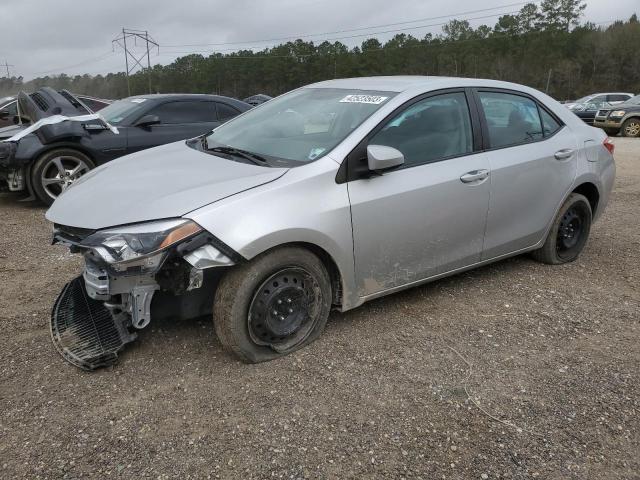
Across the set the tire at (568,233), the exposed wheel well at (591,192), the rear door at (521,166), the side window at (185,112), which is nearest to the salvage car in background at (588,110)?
the side window at (185,112)

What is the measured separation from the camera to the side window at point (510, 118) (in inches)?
155

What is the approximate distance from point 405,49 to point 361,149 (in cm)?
7457

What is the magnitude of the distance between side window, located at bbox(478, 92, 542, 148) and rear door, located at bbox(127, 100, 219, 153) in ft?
14.9

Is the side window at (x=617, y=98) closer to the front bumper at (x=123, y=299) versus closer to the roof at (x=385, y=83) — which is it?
the roof at (x=385, y=83)

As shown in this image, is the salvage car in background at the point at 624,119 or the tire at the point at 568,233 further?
the salvage car in background at the point at 624,119

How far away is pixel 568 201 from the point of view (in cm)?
457

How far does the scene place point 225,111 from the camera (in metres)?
7.87

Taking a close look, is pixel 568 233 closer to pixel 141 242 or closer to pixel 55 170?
pixel 141 242

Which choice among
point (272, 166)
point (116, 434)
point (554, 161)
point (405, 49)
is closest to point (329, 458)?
point (116, 434)

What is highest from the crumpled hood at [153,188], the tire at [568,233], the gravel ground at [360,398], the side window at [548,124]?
the side window at [548,124]

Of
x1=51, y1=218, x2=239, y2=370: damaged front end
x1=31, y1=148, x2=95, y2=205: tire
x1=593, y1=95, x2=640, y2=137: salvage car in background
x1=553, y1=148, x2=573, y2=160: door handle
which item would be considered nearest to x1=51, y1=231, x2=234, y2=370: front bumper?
x1=51, y1=218, x2=239, y2=370: damaged front end

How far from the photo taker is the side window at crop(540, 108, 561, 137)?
437 cm

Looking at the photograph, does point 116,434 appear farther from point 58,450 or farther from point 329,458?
point 329,458

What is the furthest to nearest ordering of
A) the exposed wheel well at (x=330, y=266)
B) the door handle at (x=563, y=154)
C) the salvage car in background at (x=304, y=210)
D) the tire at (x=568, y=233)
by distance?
the tire at (x=568, y=233)
the door handle at (x=563, y=154)
the exposed wheel well at (x=330, y=266)
the salvage car in background at (x=304, y=210)
